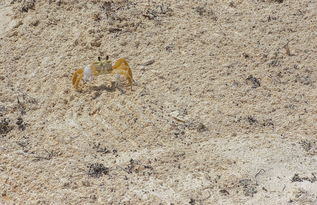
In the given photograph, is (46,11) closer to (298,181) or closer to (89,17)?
(89,17)

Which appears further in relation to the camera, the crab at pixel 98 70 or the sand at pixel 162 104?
the crab at pixel 98 70

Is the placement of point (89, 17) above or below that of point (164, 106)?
above

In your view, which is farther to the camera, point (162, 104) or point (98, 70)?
point (98, 70)

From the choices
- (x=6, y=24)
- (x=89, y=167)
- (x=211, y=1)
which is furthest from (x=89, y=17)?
(x=89, y=167)

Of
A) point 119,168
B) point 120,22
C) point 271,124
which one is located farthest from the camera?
point 120,22

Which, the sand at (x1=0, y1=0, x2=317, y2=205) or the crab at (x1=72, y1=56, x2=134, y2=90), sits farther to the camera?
the crab at (x1=72, y1=56, x2=134, y2=90)

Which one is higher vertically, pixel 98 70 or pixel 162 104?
pixel 98 70

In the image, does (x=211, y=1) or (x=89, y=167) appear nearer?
(x=89, y=167)

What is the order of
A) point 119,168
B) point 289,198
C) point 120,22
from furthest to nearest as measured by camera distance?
point 120,22, point 119,168, point 289,198
